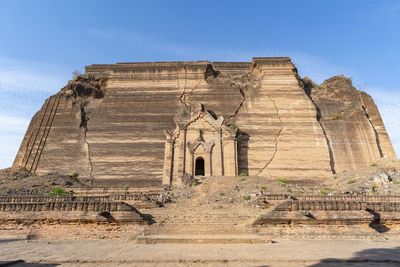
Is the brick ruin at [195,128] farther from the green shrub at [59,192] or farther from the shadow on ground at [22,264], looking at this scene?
the shadow on ground at [22,264]

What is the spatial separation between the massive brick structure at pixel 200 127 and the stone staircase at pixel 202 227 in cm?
1092

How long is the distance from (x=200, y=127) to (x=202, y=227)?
1539 centimetres

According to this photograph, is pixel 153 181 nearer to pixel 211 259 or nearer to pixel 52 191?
pixel 52 191

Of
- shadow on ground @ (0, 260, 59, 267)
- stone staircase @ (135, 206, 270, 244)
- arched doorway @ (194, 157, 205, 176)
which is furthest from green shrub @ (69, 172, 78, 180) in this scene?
shadow on ground @ (0, 260, 59, 267)

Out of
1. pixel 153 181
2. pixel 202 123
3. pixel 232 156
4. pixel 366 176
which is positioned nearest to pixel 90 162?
pixel 153 181

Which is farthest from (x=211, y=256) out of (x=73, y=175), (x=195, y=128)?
(x=73, y=175)

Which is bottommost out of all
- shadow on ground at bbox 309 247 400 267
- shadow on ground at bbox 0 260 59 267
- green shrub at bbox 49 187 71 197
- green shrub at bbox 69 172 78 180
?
shadow on ground at bbox 0 260 59 267

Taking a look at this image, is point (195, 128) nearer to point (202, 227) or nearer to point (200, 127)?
point (200, 127)

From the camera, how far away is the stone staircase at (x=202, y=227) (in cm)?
785

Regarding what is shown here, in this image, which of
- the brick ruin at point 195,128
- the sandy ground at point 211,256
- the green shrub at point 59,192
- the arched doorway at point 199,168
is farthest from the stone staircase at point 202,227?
the arched doorway at point 199,168

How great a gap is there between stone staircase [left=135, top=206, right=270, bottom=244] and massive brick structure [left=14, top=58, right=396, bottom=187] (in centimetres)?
1092

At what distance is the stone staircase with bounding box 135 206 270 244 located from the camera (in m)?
7.85

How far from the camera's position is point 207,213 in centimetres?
1068

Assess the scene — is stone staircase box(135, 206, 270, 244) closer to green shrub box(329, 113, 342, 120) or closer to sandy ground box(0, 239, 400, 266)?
sandy ground box(0, 239, 400, 266)
